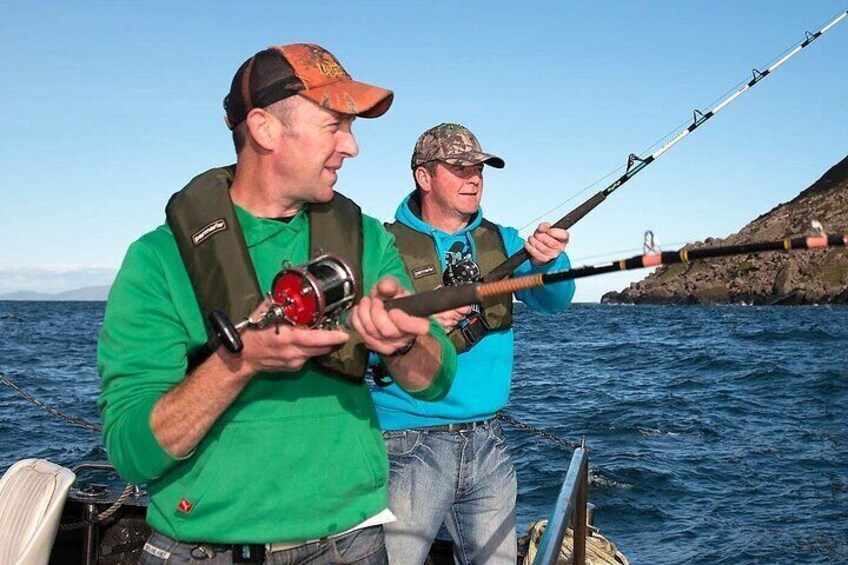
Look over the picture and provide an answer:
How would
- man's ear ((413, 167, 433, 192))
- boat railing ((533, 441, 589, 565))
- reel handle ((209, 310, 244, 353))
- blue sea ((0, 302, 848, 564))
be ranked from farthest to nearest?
blue sea ((0, 302, 848, 564)) < man's ear ((413, 167, 433, 192)) < boat railing ((533, 441, 589, 565)) < reel handle ((209, 310, 244, 353))

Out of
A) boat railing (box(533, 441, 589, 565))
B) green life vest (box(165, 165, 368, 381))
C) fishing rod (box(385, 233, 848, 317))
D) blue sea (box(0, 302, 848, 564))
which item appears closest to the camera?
fishing rod (box(385, 233, 848, 317))

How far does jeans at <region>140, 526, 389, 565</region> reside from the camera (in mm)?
2861

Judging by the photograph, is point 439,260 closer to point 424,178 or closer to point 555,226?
point 424,178

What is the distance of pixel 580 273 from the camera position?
9.10ft

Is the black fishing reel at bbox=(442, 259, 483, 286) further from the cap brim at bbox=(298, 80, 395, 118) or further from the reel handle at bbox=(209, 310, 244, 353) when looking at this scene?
the reel handle at bbox=(209, 310, 244, 353)

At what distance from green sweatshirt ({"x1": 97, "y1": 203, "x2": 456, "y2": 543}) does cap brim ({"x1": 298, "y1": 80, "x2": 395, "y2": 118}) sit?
48 cm

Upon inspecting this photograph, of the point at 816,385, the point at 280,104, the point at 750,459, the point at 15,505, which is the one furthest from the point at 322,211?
the point at 816,385

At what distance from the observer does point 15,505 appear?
4660 millimetres

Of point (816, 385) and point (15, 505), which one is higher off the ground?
point (15, 505)

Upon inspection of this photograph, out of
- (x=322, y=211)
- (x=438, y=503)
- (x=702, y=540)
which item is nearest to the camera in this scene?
(x=322, y=211)

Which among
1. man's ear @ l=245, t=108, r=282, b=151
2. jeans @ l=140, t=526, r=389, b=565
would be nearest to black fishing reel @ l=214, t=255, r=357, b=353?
man's ear @ l=245, t=108, r=282, b=151

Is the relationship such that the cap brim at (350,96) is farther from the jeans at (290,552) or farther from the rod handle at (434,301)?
the jeans at (290,552)

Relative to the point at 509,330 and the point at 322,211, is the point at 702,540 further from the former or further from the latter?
the point at 322,211

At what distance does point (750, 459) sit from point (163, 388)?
15.0 metres
